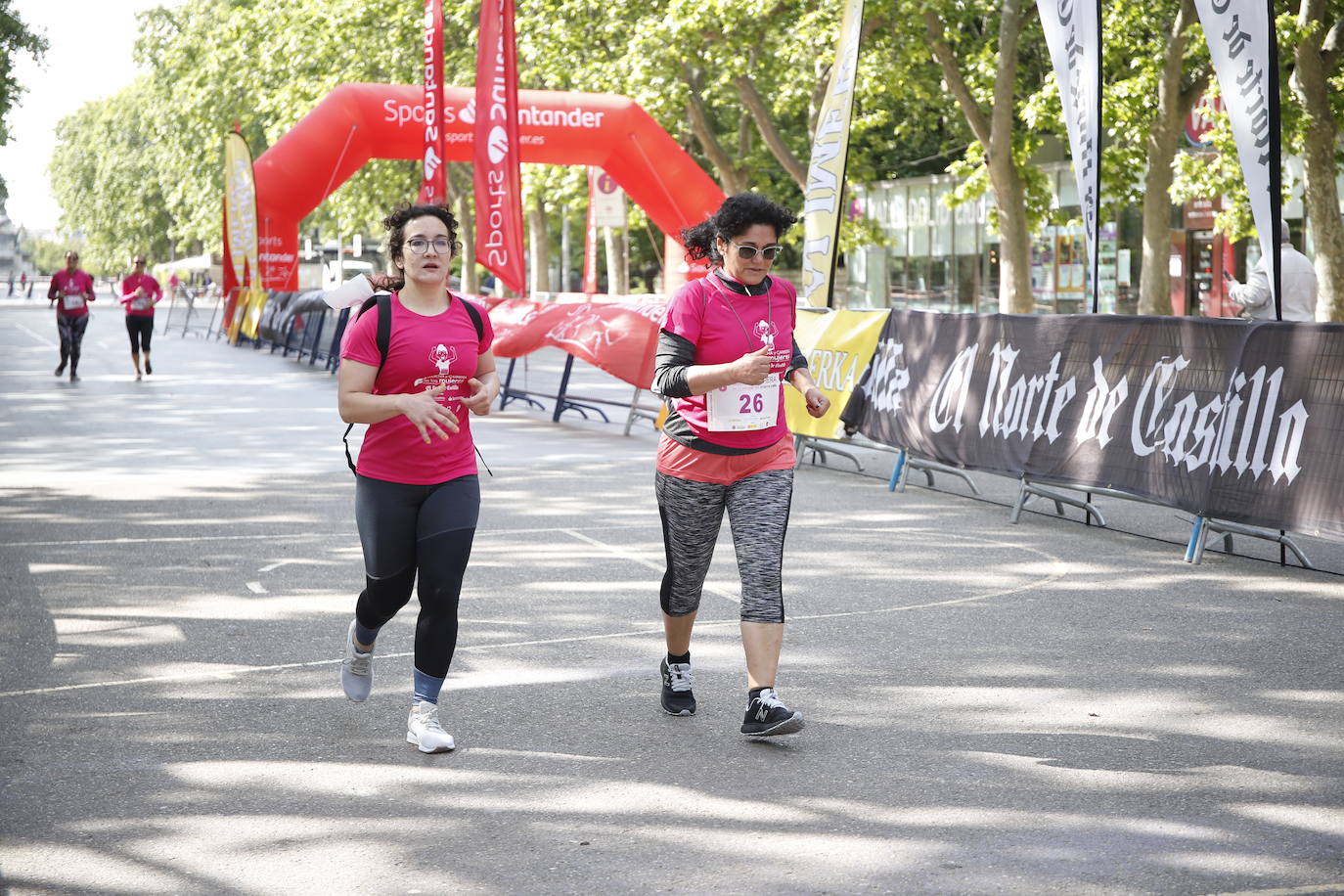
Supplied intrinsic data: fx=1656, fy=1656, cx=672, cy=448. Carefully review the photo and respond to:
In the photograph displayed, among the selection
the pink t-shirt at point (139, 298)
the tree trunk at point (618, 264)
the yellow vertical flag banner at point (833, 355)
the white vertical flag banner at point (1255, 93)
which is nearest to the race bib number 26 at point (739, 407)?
the white vertical flag banner at point (1255, 93)

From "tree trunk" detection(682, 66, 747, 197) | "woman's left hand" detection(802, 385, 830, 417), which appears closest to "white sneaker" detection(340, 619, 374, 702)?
"woman's left hand" detection(802, 385, 830, 417)

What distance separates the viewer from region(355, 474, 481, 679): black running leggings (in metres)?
5.41

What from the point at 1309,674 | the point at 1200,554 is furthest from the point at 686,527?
the point at 1200,554

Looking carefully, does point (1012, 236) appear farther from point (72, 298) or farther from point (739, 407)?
point (739, 407)

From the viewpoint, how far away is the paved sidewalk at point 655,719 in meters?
4.41

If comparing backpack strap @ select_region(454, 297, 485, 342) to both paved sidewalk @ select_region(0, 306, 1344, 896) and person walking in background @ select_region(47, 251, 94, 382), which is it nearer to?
paved sidewalk @ select_region(0, 306, 1344, 896)

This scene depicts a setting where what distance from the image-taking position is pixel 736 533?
18.7 ft

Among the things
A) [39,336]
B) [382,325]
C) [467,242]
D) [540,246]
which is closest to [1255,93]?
[382,325]

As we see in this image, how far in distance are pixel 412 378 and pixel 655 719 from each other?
1.51m

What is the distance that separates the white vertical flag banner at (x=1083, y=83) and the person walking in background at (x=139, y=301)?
14842 millimetres

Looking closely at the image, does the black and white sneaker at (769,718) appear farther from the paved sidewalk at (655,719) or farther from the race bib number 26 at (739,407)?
the race bib number 26 at (739,407)

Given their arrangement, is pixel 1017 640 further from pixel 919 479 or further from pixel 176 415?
pixel 176 415

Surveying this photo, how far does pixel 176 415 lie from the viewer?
18.4 metres

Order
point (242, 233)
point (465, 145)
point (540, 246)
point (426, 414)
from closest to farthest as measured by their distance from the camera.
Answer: point (426, 414)
point (465, 145)
point (242, 233)
point (540, 246)
